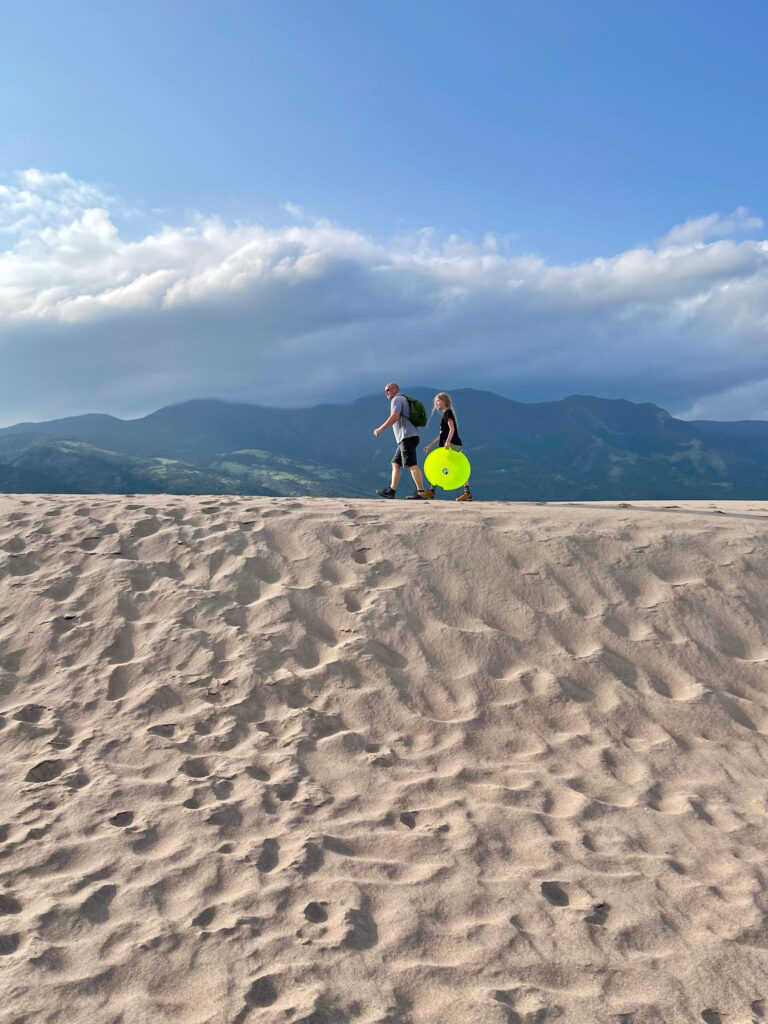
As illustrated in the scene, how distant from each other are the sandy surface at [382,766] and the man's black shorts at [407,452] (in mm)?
2542

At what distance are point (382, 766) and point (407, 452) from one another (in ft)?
22.2

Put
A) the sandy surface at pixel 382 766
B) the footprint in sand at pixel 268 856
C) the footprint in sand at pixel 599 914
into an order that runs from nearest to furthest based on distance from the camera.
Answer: the sandy surface at pixel 382 766 → the footprint in sand at pixel 599 914 → the footprint in sand at pixel 268 856

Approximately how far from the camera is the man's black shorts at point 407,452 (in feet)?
36.5

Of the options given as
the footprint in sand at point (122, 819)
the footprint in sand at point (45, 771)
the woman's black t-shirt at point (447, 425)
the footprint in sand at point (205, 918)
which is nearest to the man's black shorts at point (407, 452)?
the woman's black t-shirt at point (447, 425)

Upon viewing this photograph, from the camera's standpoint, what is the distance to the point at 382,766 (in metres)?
5.06

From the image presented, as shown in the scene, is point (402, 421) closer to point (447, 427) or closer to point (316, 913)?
point (447, 427)

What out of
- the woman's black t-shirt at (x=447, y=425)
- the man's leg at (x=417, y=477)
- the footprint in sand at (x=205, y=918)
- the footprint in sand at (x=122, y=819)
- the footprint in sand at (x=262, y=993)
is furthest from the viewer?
the man's leg at (x=417, y=477)

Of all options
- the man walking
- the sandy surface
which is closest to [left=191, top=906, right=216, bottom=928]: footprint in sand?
the sandy surface

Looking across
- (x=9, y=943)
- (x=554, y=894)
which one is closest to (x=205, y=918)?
(x=9, y=943)

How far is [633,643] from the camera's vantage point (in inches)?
261

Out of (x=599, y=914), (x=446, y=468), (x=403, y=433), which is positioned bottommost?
(x=599, y=914)

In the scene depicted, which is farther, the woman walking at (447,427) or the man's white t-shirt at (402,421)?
the man's white t-shirt at (402,421)

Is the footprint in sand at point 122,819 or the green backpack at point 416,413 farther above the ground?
the green backpack at point 416,413

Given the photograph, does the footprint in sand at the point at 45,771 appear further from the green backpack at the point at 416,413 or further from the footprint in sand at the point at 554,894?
the green backpack at the point at 416,413
